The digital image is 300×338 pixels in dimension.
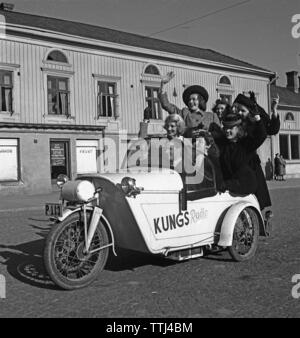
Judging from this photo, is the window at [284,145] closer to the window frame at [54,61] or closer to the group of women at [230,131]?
the window frame at [54,61]

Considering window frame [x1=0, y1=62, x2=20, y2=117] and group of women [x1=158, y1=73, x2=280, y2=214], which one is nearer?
group of women [x1=158, y1=73, x2=280, y2=214]

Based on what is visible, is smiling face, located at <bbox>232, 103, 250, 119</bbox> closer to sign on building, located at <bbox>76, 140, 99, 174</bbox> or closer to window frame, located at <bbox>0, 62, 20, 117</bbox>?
window frame, located at <bbox>0, 62, 20, 117</bbox>

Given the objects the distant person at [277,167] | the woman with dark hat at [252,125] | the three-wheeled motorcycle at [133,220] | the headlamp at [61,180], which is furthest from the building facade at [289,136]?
the headlamp at [61,180]

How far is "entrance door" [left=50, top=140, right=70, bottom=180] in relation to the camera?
23.0 meters

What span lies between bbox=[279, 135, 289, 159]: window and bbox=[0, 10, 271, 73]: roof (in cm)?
558

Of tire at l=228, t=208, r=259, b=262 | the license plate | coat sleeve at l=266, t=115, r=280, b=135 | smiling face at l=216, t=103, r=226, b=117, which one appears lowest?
tire at l=228, t=208, r=259, b=262

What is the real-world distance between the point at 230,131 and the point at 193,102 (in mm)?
649

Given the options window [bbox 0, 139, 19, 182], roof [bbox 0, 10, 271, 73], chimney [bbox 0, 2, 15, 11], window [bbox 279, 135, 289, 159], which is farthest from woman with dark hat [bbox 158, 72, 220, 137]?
window [bbox 279, 135, 289, 159]

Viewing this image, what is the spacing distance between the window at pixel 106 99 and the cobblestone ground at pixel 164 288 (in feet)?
60.6

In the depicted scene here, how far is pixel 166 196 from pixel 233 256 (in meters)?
1.26

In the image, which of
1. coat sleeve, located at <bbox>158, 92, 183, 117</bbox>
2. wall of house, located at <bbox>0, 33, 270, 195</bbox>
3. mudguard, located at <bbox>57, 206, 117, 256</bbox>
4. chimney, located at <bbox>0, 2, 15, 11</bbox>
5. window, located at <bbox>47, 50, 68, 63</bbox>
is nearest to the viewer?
mudguard, located at <bbox>57, 206, 117, 256</bbox>

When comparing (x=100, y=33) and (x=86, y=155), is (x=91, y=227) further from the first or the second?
(x=100, y=33)

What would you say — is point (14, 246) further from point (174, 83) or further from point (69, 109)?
point (174, 83)

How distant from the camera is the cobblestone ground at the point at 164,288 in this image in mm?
3965
